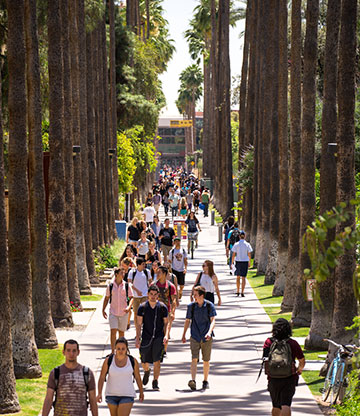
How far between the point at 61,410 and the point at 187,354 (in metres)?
8.84

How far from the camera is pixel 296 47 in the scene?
26.6 meters

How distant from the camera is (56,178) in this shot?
2259 cm

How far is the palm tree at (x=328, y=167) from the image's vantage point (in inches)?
754

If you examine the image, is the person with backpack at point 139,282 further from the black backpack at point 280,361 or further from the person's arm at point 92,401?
the person's arm at point 92,401

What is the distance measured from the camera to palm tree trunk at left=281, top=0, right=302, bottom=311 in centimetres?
2492

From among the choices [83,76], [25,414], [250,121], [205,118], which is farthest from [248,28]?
[205,118]

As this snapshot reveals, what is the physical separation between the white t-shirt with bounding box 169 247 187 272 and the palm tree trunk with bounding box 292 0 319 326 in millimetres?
3519

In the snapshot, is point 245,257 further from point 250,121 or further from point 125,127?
point 125,127

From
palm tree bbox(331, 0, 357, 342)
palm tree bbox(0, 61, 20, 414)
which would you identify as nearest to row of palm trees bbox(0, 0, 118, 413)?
palm tree bbox(0, 61, 20, 414)

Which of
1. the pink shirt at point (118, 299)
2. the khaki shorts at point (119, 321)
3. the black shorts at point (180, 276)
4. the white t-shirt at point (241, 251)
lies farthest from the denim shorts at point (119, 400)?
the white t-shirt at point (241, 251)

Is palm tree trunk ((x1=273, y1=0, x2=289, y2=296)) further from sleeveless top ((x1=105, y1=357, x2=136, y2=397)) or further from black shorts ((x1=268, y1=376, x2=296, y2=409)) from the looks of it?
sleeveless top ((x1=105, y1=357, x2=136, y2=397))

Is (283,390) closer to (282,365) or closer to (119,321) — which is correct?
(282,365)

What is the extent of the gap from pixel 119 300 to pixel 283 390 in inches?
235

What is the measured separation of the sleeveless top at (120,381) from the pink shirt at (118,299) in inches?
238
